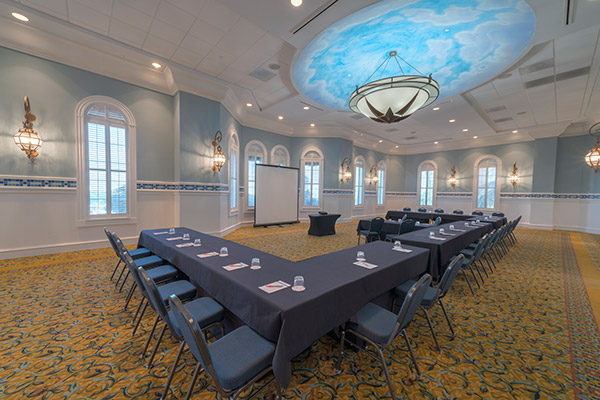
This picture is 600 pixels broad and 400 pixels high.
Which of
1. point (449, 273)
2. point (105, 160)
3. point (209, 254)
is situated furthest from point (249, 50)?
point (449, 273)

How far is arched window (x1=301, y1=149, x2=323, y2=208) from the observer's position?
10.2 m

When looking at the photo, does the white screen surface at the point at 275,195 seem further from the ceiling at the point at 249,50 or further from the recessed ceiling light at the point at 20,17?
the recessed ceiling light at the point at 20,17

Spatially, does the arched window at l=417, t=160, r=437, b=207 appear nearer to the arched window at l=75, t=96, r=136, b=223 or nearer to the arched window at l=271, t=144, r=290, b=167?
the arched window at l=271, t=144, r=290, b=167

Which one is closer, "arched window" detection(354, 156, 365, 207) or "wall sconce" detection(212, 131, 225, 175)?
"wall sconce" detection(212, 131, 225, 175)

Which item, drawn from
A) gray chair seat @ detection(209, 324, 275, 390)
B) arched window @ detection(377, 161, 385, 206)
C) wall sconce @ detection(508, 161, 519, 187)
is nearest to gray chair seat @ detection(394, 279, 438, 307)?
gray chair seat @ detection(209, 324, 275, 390)

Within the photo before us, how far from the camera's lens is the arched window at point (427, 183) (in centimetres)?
1286

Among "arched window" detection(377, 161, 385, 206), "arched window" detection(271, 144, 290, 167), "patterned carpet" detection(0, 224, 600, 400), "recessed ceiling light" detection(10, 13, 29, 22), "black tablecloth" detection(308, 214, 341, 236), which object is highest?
"recessed ceiling light" detection(10, 13, 29, 22)

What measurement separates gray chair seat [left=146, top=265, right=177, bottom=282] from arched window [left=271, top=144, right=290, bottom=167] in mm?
7334

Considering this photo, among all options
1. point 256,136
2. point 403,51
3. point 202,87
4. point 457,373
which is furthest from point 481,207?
point 202,87

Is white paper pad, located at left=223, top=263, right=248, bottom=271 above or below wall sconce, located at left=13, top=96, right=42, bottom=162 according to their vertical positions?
below

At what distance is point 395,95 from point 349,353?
13.2 ft

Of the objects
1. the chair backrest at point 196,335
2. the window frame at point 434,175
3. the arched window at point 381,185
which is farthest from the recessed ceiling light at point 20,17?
the window frame at point 434,175

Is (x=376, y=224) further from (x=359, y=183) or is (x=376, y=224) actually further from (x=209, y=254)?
(x=359, y=183)

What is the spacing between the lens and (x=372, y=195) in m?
13.1
